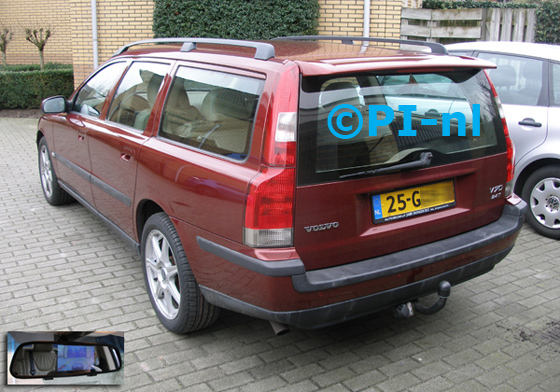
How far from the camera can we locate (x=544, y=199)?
577 centimetres

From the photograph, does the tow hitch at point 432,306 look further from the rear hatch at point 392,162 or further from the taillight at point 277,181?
the taillight at point 277,181

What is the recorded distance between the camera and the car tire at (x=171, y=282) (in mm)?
3549

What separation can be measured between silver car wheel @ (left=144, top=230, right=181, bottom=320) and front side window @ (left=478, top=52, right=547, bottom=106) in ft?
12.9

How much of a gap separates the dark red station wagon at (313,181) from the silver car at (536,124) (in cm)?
211

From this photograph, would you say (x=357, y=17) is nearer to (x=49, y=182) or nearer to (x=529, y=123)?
(x=529, y=123)

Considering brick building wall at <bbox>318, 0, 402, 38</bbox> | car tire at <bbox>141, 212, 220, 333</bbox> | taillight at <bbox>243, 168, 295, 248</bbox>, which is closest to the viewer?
taillight at <bbox>243, 168, 295, 248</bbox>

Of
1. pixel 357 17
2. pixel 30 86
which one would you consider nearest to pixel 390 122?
pixel 357 17

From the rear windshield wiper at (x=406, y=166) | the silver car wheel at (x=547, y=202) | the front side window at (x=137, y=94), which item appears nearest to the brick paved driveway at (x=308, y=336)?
the silver car wheel at (x=547, y=202)

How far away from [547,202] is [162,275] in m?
3.84

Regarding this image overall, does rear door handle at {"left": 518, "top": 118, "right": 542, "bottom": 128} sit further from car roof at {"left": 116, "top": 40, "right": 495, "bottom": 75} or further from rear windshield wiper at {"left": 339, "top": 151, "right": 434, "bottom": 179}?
rear windshield wiper at {"left": 339, "top": 151, "right": 434, "bottom": 179}

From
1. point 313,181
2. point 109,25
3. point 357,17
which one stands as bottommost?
point 313,181

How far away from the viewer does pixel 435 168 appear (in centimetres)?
337

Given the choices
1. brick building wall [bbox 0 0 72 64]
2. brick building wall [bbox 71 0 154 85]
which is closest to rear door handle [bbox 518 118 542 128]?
brick building wall [bbox 71 0 154 85]

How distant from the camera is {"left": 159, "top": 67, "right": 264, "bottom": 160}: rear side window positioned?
3.15 metres
